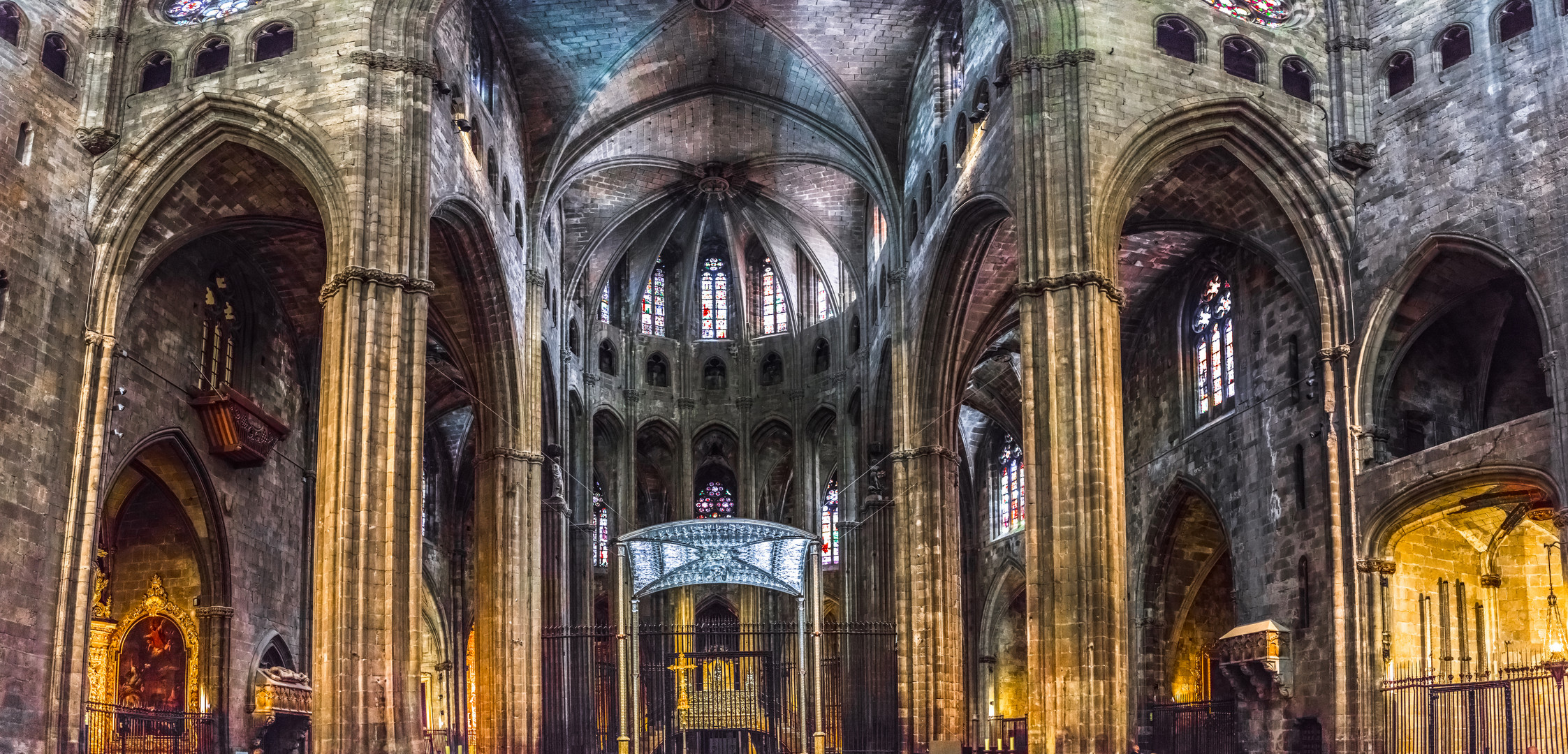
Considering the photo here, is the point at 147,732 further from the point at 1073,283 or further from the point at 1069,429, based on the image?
the point at 1073,283

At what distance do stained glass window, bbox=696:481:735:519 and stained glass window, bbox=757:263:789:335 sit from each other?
515 cm

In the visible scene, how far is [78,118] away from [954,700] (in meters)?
20.0

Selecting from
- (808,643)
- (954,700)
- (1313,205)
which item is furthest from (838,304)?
(1313,205)

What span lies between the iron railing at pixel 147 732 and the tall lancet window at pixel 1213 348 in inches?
804

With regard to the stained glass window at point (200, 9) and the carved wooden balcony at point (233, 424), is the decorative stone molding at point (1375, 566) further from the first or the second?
the stained glass window at point (200, 9)

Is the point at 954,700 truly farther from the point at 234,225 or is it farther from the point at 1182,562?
Result: the point at 234,225

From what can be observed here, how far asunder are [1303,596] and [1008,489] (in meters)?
18.9

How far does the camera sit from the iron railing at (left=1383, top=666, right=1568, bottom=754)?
22.6 meters

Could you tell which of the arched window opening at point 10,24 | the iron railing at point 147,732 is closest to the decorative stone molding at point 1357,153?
the arched window opening at point 10,24

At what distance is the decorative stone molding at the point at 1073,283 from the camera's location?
959 inches

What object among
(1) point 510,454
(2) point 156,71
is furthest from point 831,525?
(2) point 156,71

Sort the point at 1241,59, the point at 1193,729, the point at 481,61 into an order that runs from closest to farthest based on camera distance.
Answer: the point at 1241,59 < the point at 1193,729 < the point at 481,61

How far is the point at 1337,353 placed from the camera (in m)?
26.8

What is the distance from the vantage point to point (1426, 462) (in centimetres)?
2484
